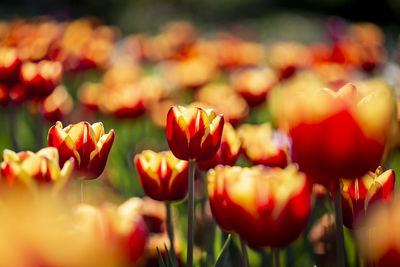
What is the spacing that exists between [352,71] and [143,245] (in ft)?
7.05

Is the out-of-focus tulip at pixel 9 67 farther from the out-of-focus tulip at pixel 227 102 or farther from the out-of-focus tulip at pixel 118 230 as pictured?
the out-of-focus tulip at pixel 118 230

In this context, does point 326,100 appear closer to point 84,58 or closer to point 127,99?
point 127,99

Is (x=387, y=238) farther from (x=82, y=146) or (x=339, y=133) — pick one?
(x=82, y=146)

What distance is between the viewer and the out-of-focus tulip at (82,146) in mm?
818

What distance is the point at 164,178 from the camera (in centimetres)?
94

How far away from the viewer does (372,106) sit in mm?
645

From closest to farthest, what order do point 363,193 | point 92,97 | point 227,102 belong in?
Result: point 363,193 → point 227,102 → point 92,97

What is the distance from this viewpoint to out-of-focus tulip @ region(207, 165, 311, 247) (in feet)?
2.14

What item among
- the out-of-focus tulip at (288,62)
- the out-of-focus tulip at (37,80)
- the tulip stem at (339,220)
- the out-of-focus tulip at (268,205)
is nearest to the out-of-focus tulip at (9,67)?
the out-of-focus tulip at (37,80)

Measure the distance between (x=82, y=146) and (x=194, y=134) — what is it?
0.63 ft

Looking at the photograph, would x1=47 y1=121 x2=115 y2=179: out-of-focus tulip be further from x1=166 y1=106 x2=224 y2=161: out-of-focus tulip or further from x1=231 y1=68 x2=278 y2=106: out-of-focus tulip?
x1=231 y1=68 x2=278 y2=106: out-of-focus tulip

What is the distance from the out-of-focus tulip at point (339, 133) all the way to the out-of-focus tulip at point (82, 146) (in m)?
0.36

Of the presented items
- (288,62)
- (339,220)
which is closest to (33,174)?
(339,220)

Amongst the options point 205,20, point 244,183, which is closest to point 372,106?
point 244,183
